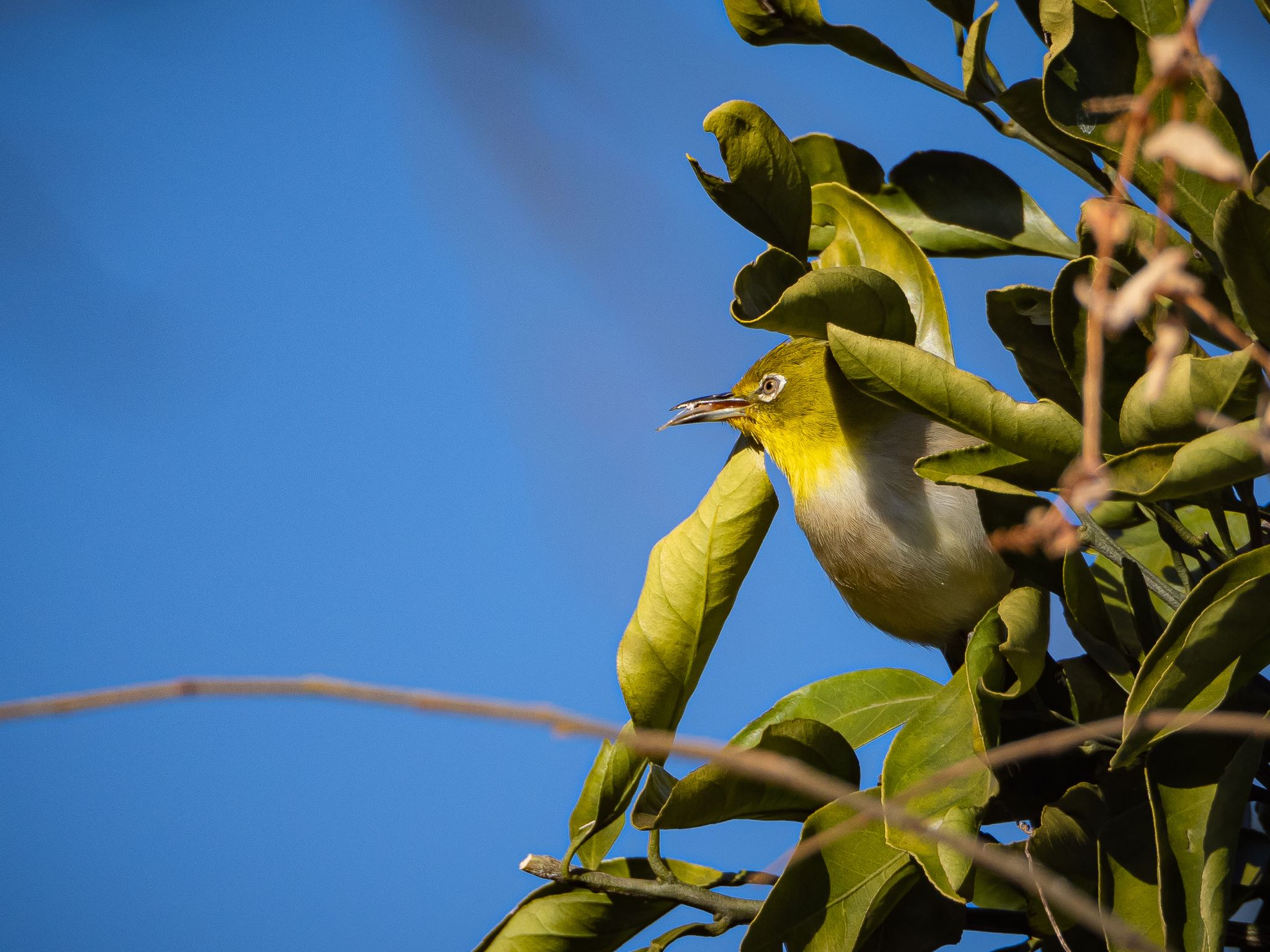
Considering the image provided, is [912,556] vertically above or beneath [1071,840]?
above

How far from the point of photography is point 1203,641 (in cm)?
43

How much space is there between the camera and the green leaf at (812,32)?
681 mm

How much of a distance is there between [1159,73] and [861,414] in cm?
61

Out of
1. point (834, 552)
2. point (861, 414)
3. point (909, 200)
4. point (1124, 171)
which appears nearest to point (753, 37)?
point (909, 200)

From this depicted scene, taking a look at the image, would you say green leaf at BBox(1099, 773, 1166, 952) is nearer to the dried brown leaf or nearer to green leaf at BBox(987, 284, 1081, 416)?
green leaf at BBox(987, 284, 1081, 416)

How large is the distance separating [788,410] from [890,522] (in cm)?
21

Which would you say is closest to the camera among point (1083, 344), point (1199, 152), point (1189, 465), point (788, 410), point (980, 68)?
point (1199, 152)

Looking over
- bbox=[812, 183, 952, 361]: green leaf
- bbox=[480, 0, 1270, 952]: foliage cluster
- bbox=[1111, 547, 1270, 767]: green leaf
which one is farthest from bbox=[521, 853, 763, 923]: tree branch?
bbox=[812, 183, 952, 361]: green leaf

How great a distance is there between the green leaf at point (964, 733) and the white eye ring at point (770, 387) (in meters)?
0.47

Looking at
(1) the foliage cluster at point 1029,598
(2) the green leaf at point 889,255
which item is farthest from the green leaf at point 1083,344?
(2) the green leaf at point 889,255

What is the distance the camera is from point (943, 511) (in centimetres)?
77

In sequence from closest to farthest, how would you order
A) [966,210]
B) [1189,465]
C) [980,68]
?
1. [1189,465]
2. [980,68]
3. [966,210]

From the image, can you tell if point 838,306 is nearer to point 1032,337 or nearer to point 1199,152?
point 1032,337

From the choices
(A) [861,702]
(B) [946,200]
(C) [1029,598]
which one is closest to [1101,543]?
(C) [1029,598]
